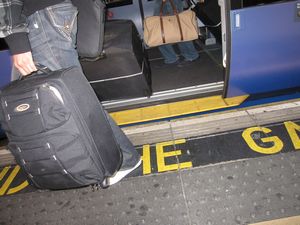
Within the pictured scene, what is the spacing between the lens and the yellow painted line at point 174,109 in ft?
8.27

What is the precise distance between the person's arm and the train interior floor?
182cm

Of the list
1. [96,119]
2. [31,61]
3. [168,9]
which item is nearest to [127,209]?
[96,119]

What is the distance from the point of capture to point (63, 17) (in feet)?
4.90

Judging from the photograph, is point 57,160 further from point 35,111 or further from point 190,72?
point 190,72

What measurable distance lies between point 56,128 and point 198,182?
40.8 inches

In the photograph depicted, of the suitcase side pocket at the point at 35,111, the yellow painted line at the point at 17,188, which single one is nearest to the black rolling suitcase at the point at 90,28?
the suitcase side pocket at the point at 35,111

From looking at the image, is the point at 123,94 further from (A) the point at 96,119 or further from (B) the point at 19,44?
(B) the point at 19,44

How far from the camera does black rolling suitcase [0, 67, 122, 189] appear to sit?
4.50 ft

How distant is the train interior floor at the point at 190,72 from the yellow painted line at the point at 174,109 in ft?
1.41

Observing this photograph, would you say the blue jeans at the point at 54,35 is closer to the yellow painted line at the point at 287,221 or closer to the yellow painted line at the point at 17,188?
the yellow painted line at the point at 17,188

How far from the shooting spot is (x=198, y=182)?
1.77 meters

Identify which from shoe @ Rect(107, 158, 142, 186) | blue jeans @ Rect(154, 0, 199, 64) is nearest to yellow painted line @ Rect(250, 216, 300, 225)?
shoe @ Rect(107, 158, 142, 186)

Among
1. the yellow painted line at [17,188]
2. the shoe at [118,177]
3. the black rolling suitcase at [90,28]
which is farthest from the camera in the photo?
the yellow painted line at [17,188]

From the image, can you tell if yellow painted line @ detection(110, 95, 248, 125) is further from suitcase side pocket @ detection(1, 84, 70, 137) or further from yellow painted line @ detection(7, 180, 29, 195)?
suitcase side pocket @ detection(1, 84, 70, 137)
